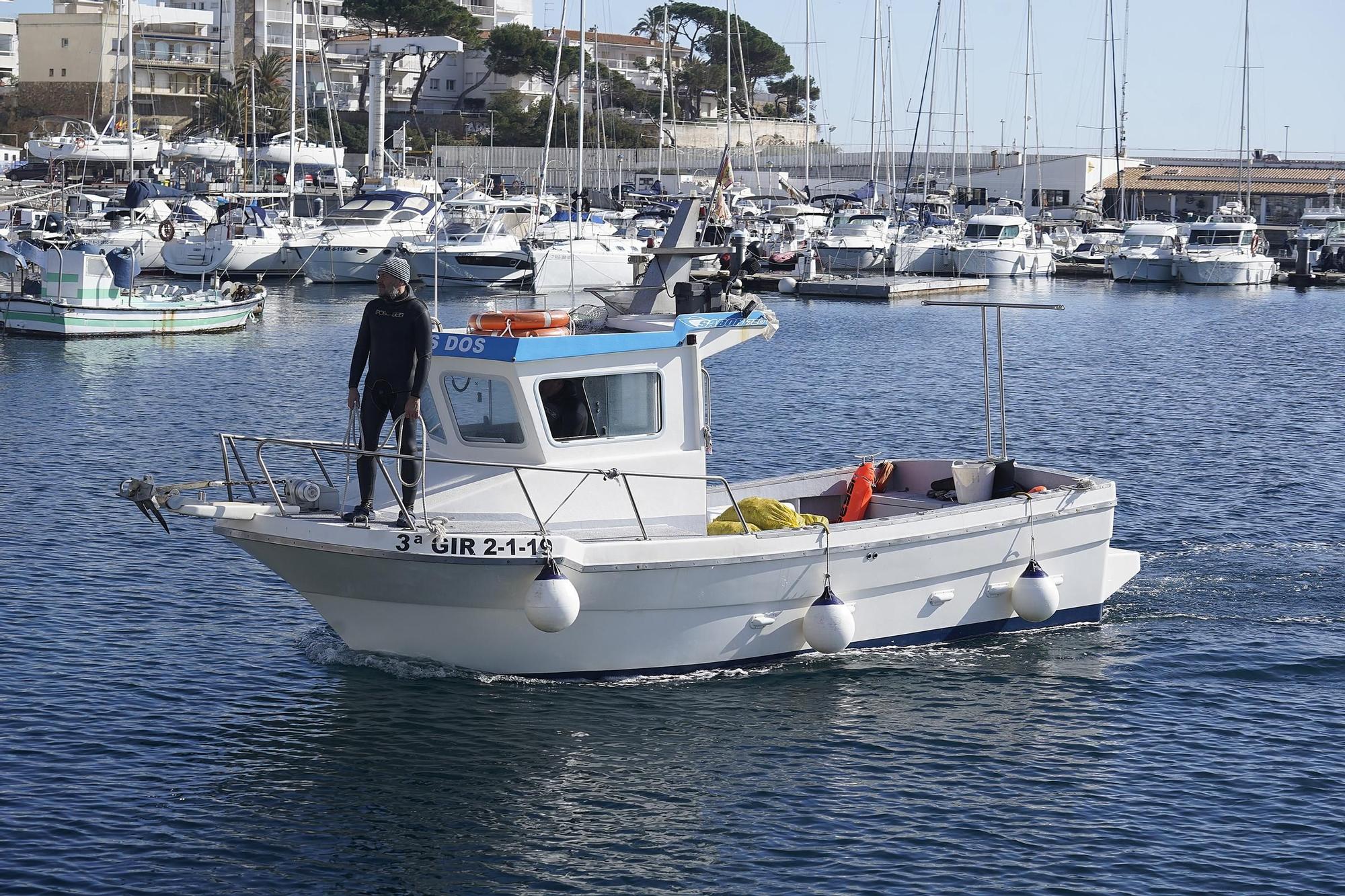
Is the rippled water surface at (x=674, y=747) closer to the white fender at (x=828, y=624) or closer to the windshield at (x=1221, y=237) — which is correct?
the white fender at (x=828, y=624)

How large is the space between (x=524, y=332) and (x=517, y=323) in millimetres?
100

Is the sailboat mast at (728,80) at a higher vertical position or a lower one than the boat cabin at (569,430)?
higher

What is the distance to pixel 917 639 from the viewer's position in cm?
1570

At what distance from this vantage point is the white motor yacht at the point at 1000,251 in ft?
229

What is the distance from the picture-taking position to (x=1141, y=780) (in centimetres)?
1302

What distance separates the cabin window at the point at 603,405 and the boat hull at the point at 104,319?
31.3 metres

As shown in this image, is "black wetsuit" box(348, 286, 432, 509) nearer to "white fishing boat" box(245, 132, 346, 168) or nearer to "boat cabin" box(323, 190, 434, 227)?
"boat cabin" box(323, 190, 434, 227)

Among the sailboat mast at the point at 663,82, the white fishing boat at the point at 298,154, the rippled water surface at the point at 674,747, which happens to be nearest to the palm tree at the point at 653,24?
the sailboat mast at the point at 663,82

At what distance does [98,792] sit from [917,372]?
3036 cm

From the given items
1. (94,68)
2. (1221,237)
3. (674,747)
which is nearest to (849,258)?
(1221,237)

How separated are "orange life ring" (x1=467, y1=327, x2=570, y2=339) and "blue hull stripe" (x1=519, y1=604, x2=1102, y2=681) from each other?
3.07m

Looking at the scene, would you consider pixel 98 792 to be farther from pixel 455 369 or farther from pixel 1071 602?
pixel 1071 602

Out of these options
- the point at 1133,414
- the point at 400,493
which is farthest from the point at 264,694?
the point at 1133,414

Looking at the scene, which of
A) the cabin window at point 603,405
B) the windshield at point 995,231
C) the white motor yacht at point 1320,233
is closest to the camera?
the cabin window at point 603,405
